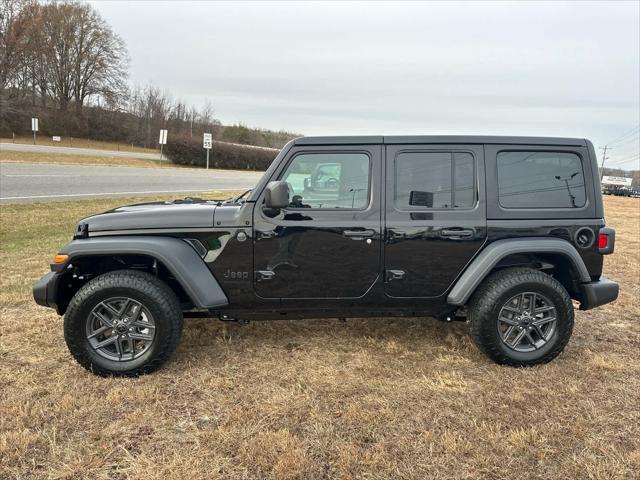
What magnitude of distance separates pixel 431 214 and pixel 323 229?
32.8 inches

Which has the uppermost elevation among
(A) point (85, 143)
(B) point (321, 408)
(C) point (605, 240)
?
(A) point (85, 143)

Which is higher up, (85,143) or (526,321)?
(85,143)

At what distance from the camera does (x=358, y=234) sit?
11.2 feet

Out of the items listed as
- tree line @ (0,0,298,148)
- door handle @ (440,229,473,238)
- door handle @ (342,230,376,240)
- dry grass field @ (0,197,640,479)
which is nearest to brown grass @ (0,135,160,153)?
tree line @ (0,0,298,148)

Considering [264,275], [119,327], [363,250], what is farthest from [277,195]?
[119,327]

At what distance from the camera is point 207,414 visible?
2.86 meters

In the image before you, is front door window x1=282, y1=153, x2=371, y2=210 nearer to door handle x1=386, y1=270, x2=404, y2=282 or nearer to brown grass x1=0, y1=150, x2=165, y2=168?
door handle x1=386, y1=270, x2=404, y2=282

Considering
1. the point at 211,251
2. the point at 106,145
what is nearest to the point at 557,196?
the point at 211,251

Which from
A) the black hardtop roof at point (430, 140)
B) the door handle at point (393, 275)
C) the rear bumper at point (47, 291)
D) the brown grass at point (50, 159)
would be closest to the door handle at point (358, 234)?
the door handle at point (393, 275)

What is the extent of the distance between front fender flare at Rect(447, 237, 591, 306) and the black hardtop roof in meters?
0.77

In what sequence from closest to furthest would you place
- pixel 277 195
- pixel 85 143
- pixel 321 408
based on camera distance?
pixel 321 408
pixel 277 195
pixel 85 143

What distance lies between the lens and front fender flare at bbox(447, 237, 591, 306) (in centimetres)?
343

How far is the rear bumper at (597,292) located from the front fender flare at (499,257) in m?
0.13

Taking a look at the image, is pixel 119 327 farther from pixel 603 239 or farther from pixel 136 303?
pixel 603 239
